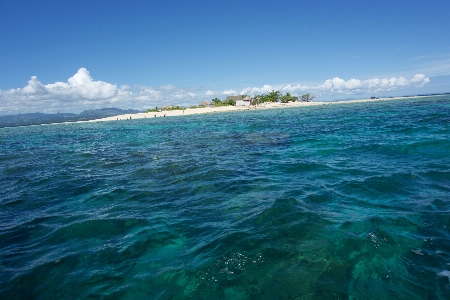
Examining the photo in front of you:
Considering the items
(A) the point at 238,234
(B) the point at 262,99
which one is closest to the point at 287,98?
(B) the point at 262,99

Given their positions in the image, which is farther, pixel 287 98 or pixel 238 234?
pixel 287 98

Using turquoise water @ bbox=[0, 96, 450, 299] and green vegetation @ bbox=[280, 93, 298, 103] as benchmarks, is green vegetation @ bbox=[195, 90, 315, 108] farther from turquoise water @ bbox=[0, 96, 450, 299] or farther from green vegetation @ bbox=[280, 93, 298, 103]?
turquoise water @ bbox=[0, 96, 450, 299]

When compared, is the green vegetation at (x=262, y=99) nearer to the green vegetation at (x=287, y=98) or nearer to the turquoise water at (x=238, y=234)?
the green vegetation at (x=287, y=98)

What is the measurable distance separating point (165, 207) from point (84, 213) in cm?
246

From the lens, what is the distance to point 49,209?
827 cm

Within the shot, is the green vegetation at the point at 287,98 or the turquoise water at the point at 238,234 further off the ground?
the green vegetation at the point at 287,98

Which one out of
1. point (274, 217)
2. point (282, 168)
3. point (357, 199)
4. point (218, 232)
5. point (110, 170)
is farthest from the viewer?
point (110, 170)

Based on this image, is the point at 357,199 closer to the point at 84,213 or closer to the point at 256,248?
the point at 256,248

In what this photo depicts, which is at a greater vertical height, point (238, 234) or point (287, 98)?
point (287, 98)

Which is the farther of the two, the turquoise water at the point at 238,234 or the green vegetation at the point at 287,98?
the green vegetation at the point at 287,98

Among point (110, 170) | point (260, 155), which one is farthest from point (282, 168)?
point (110, 170)

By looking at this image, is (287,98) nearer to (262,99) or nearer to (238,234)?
(262,99)

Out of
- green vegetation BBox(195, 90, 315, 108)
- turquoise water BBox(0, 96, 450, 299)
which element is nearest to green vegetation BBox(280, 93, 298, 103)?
green vegetation BBox(195, 90, 315, 108)

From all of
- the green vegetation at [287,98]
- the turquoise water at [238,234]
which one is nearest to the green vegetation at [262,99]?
the green vegetation at [287,98]
